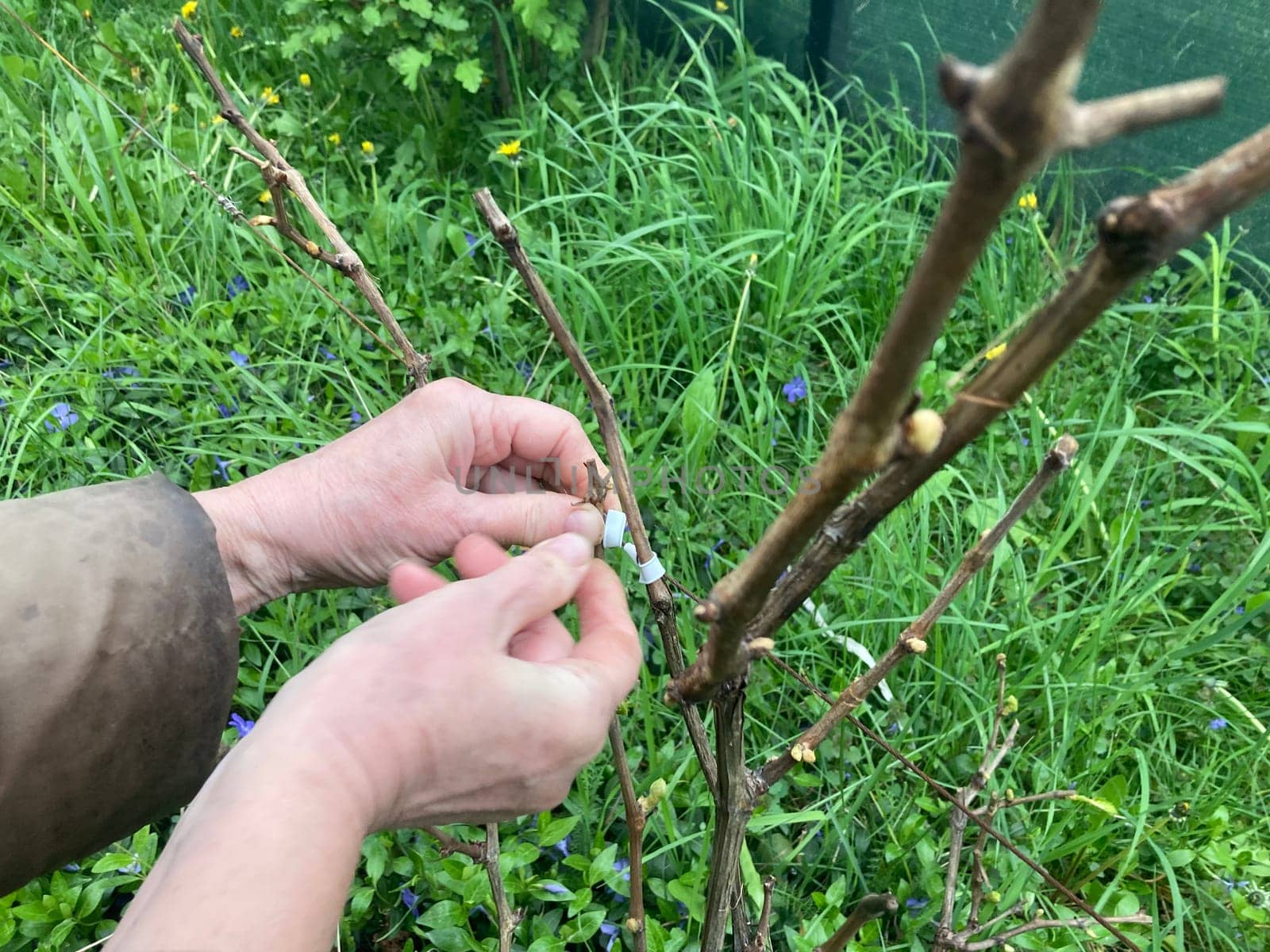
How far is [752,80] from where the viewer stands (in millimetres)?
2639

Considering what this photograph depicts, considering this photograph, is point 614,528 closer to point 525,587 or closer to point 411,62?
point 525,587

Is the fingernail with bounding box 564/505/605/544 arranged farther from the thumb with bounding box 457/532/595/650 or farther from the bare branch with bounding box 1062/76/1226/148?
Answer: the bare branch with bounding box 1062/76/1226/148

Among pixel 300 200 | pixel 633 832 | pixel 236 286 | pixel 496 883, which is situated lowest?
pixel 236 286

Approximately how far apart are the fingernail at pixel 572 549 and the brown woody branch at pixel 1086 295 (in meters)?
0.33

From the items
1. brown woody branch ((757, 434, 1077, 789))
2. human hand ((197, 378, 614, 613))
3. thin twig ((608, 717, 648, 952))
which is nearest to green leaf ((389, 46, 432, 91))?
human hand ((197, 378, 614, 613))

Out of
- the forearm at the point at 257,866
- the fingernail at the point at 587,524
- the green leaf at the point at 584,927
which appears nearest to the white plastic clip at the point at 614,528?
the fingernail at the point at 587,524

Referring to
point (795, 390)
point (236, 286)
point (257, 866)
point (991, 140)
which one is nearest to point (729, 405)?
point (795, 390)

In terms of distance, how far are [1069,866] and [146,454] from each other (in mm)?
1975

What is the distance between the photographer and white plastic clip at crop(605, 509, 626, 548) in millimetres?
994

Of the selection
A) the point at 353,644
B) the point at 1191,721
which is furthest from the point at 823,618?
the point at 353,644

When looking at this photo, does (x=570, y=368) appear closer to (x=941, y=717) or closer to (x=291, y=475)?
(x=291, y=475)

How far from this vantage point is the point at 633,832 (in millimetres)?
944

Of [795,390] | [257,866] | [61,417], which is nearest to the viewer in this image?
[257,866]

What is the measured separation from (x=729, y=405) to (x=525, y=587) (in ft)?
4.35
